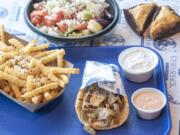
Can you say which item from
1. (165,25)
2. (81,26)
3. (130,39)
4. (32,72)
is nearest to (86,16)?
(81,26)

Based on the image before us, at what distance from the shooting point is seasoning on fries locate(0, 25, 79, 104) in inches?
51.1

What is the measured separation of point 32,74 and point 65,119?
0.18 m

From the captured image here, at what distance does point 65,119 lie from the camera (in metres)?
1.34

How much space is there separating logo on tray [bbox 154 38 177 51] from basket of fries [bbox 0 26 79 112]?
397mm

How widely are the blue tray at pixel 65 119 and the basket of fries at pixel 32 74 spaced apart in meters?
0.04

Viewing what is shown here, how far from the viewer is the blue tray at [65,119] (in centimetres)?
129

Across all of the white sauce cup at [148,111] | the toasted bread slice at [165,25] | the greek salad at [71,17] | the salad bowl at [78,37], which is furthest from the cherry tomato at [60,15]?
the white sauce cup at [148,111]

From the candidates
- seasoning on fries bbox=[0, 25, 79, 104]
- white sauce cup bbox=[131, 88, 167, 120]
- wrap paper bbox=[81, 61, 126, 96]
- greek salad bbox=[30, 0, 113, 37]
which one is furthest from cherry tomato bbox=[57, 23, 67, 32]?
white sauce cup bbox=[131, 88, 167, 120]

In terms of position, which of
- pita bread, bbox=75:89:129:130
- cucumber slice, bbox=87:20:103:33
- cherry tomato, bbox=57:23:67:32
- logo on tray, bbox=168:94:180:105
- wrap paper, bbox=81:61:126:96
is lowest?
logo on tray, bbox=168:94:180:105

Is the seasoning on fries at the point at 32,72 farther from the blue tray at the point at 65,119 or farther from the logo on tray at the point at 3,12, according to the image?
the logo on tray at the point at 3,12

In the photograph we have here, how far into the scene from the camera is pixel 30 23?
1.64 m

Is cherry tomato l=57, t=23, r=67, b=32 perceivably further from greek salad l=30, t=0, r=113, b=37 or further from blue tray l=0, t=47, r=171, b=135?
blue tray l=0, t=47, r=171, b=135

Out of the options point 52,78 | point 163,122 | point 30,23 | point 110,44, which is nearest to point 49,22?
point 30,23

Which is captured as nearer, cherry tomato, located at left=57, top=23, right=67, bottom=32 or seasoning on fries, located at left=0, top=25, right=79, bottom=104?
seasoning on fries, located at left=0, top=25, right=79, bottom=104
